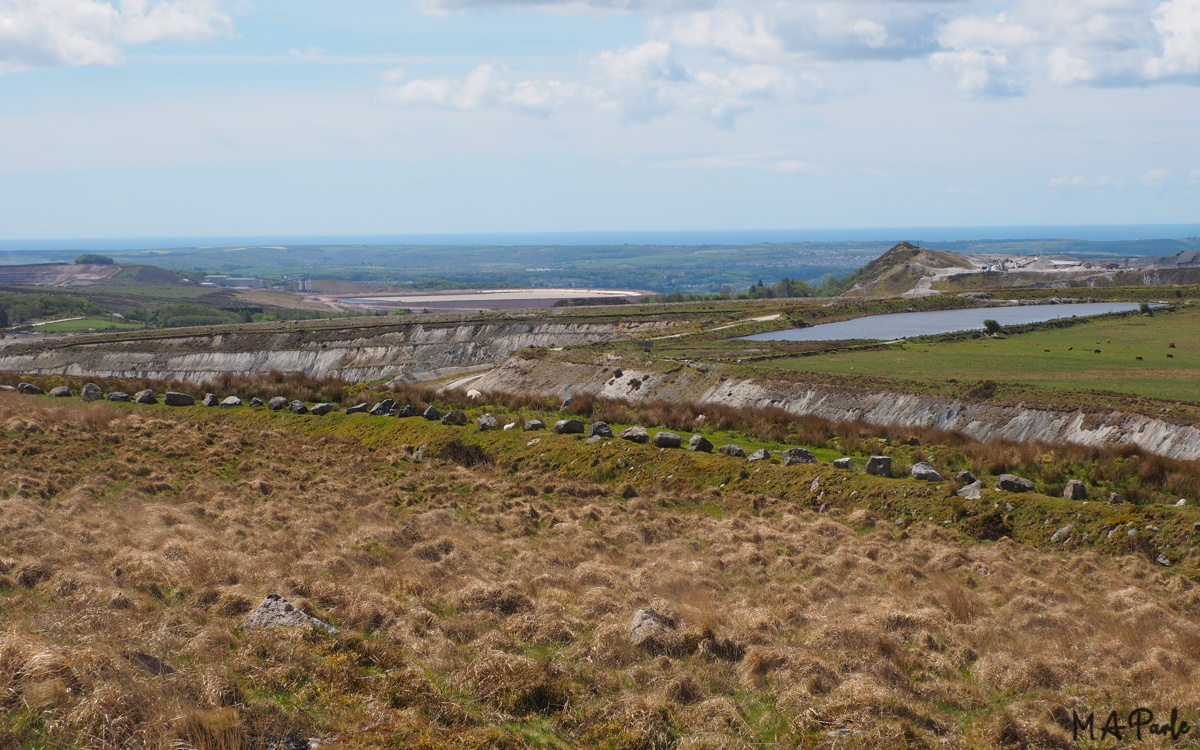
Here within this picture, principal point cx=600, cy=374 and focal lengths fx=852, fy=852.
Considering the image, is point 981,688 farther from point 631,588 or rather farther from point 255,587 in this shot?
point 255,587

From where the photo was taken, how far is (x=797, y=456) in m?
25.2

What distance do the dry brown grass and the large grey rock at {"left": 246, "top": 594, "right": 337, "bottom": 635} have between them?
0.26 m

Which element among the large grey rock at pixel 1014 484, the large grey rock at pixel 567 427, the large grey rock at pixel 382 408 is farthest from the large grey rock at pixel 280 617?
the large grey rock at pixel 382 408

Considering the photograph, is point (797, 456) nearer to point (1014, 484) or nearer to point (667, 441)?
point (667, 441)

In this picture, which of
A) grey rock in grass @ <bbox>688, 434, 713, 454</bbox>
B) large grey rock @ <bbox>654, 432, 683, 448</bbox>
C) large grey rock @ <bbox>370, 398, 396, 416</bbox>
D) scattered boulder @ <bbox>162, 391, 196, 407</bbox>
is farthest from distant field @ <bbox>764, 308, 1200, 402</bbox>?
scattered boulder @ <bbox>162, 391, 196, 407</bbox>

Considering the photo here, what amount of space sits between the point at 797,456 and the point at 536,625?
14333 mm

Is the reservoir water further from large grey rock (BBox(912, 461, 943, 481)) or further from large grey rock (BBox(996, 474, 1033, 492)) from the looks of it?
large grey rock (BBox(996, 474, 1033, 492))

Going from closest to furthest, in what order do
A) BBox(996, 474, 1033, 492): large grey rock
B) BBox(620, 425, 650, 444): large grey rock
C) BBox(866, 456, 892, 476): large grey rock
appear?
1. BBox(996, 474, 1033, 492): large grey rock
2. BBox(866, 456, 892, 476): large grey rock
3. BBox(620, 425, 650, 444): large grey rock

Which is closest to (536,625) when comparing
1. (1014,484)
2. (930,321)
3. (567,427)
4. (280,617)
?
(280,617)

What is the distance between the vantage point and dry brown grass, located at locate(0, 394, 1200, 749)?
31.0 feet

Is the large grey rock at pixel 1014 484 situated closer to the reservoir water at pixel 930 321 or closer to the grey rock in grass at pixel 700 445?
the grey rock in grass at pixel 700 445

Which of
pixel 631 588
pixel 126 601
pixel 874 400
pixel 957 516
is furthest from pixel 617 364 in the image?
pixel 126 601

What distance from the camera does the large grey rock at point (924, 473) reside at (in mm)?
22812

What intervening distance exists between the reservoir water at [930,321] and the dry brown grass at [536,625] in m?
51.3
